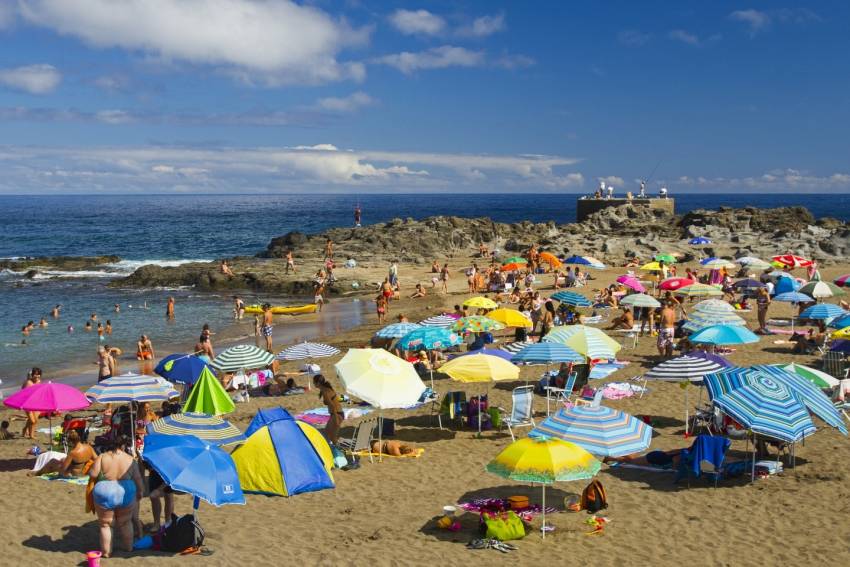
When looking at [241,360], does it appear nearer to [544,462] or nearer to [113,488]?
[113,488]

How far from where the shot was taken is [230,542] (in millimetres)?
8930

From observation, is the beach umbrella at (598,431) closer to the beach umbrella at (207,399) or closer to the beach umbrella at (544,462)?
the beach umbrella at (544,462)

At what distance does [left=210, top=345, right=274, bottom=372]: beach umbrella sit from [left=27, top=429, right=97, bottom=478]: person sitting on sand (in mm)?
3852

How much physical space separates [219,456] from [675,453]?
6524 mm

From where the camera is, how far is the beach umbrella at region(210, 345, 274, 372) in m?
15.2

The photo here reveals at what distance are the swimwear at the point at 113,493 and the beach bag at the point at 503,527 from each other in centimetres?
397

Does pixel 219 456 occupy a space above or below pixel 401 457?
above

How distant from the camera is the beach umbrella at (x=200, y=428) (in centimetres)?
982

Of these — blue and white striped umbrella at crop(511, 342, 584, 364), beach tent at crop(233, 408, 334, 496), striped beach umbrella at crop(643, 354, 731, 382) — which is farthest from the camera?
blue and white striped umbrella at crop(511, 342, 584, 364)

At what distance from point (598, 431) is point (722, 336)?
20.5ft

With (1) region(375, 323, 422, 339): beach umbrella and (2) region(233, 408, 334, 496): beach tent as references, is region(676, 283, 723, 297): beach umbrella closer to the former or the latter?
(1) region(375, 323, 422, 339): beach umbrella

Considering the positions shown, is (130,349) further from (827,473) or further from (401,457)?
(827,473)

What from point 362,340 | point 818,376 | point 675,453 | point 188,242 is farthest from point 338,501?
point 188,242

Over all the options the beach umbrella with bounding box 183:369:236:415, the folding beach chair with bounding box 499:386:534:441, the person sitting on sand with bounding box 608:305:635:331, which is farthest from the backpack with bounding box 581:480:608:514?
the person sitting on sand with bounding box 608:305:635:331
